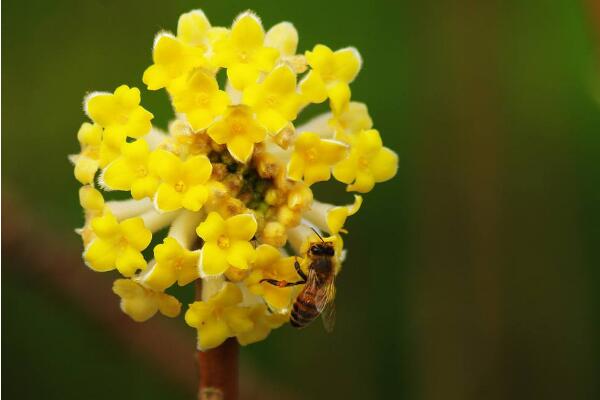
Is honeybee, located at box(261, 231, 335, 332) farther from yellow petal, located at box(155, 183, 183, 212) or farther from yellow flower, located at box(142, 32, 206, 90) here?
yellow flower, located at box(142, 32, 206, 90)

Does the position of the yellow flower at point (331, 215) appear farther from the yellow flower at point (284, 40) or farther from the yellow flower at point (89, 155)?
the yellow flower at point (89, 155)

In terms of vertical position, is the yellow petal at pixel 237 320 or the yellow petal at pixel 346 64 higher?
the yellow petal at pixel 346 64

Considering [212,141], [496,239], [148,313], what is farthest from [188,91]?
[496,239]

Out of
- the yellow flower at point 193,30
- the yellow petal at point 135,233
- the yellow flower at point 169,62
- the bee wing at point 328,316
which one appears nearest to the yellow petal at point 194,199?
the yellow petal at point 135,233

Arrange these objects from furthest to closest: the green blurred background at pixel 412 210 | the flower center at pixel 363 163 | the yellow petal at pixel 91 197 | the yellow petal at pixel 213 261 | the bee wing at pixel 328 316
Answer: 1. the green blurred background at pixel 412 210
2. the bee wing at pixel 328 316
3. the flower center at pixel 363 163
4. the yellow petal at pixel 91 197
5. the yellow petal at pixel 213 261

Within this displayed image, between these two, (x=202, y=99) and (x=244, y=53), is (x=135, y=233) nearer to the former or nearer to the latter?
(x=202, y=99)

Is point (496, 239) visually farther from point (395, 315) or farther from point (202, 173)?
point (202, 173)

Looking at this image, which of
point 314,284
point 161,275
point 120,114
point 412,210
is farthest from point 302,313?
point 412,210
